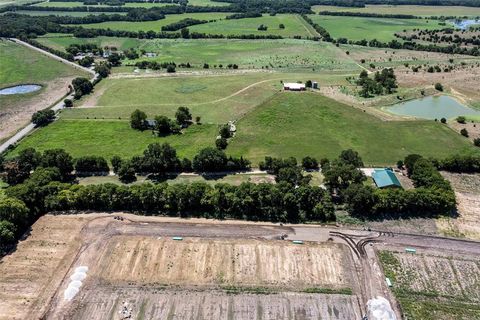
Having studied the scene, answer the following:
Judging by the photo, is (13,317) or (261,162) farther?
(261,162)

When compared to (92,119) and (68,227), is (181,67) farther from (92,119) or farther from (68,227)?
(68,227)

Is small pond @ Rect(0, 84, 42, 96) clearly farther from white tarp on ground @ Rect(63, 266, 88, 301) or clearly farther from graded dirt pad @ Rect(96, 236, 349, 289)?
white tarp on ground @ Rect(63, 266, 88, 301)

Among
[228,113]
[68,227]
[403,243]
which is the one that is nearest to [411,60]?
[228,113]

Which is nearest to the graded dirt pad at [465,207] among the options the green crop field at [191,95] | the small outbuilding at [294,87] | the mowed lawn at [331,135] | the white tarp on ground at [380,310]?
the mowed lawn at [331,135]

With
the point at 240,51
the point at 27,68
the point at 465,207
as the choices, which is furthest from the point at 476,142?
the point at 27,68

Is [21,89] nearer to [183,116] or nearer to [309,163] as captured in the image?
[183,116]

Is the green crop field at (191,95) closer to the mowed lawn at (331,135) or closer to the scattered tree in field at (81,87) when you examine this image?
the scattered tree in field at (81,87)

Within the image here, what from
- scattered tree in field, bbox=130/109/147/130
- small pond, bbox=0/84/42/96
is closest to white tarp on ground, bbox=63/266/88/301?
scattered tree in field, bbox=130/109/147/130
